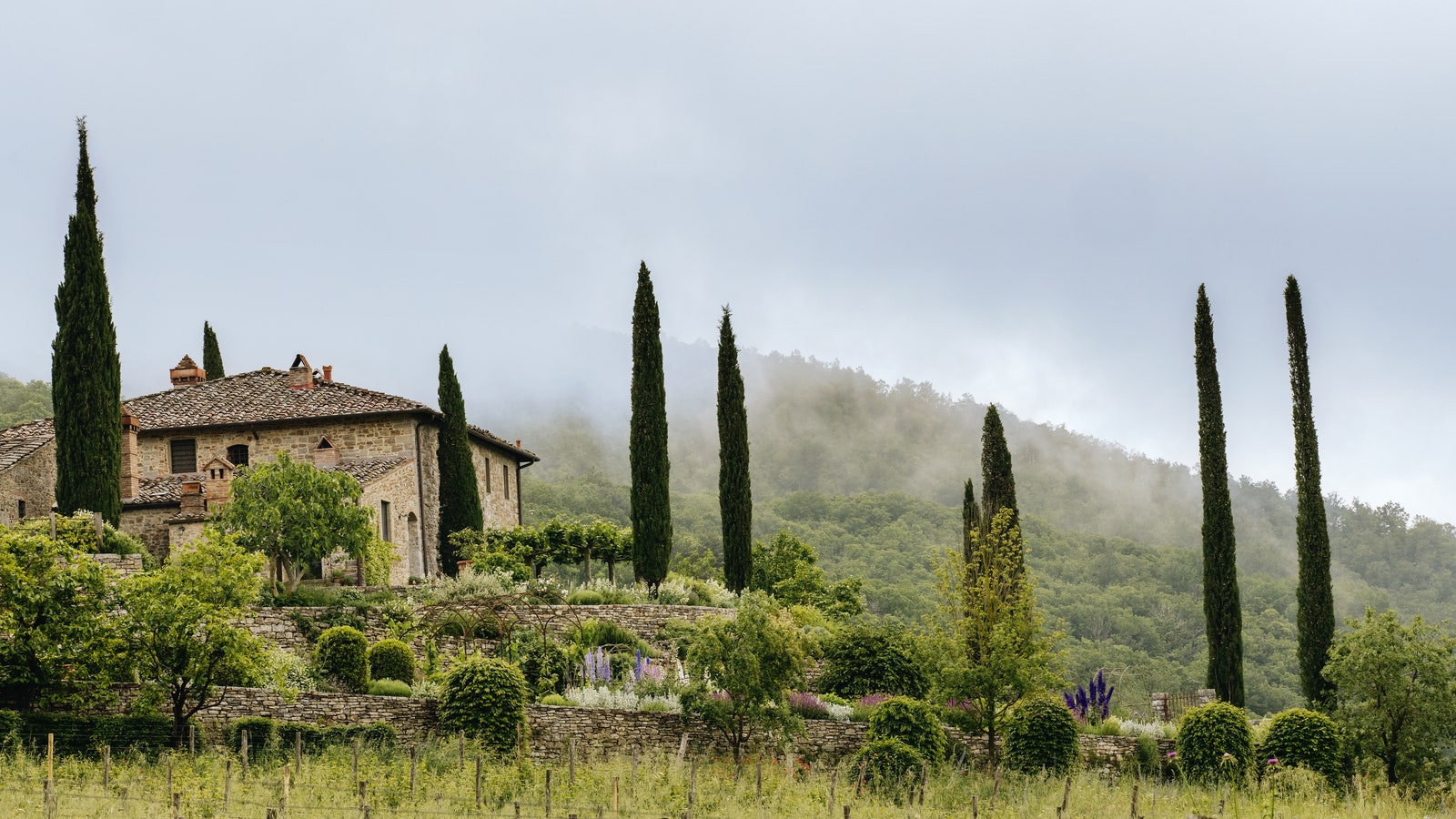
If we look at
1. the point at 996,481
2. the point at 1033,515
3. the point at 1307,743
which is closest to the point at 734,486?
the point at 996,481

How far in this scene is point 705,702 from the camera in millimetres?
22266

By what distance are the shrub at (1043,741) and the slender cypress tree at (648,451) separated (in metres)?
10.9

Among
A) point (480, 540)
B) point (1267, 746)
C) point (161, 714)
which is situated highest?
point (480, 540)

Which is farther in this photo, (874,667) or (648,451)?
(648,451)

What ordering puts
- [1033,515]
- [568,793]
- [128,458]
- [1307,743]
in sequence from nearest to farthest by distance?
[568,793]
[1307,743]
[128,458]
[1033,515]

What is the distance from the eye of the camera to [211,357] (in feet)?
143

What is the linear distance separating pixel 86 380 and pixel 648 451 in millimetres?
11602

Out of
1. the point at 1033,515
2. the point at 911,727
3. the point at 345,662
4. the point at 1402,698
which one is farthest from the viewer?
the point at 1033,515

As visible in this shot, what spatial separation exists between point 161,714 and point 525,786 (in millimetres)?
5777

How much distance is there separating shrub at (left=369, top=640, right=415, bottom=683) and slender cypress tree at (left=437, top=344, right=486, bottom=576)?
1101cm

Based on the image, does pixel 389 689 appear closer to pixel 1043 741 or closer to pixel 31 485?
pixel 1043 741

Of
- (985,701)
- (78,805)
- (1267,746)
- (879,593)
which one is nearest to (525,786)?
(78,805)

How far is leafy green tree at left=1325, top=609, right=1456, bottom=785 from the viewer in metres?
23.1

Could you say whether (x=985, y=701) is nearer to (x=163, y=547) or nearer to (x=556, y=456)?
(x=163, y=547)
